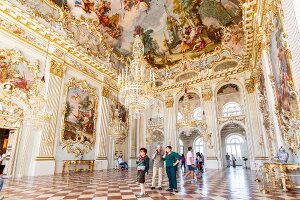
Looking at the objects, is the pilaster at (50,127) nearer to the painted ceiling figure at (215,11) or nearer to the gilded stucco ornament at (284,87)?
the gilded stucco ornament at (284,87)

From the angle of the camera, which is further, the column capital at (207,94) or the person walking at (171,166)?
the column capital at (207,94)

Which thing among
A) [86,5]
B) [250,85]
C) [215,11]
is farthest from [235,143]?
[86,5]

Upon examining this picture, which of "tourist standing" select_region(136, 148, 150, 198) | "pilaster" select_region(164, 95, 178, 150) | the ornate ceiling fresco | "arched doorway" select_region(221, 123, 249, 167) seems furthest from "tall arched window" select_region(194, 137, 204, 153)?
"tourist standing" select_region(136, 148, 150, 198)

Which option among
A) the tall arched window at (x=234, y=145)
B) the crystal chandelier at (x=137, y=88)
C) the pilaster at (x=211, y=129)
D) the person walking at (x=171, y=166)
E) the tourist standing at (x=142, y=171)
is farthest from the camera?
the tall arched window at (x=234, y=145)

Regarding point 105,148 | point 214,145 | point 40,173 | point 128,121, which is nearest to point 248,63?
point 214,145

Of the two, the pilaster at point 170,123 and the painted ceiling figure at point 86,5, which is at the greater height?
the painted ceiling figure at point 86,5

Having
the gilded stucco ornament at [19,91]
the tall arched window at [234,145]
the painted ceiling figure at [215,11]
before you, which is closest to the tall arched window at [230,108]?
the tall arched window at [234,145]

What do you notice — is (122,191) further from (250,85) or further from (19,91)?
(250,85)

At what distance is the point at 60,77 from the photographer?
10.6 metres

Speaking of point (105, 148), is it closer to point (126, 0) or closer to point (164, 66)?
point (164, 66)

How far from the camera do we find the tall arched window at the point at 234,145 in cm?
1931

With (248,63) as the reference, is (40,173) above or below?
below

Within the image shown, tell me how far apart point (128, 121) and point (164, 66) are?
244 inches

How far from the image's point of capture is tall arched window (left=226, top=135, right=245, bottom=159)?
19314 mm
